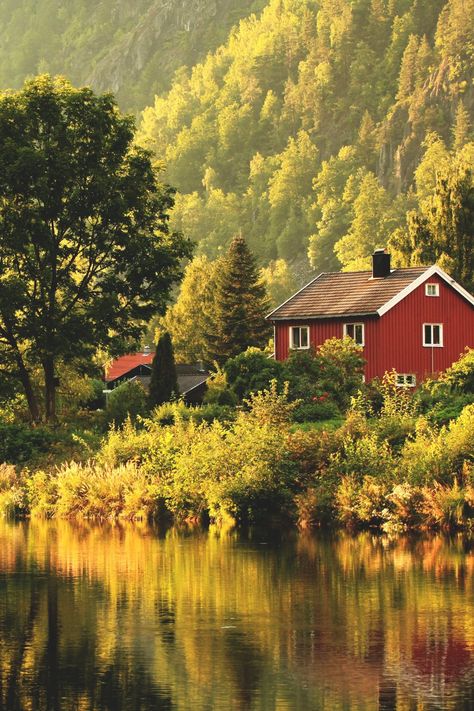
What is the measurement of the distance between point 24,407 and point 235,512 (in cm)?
2570

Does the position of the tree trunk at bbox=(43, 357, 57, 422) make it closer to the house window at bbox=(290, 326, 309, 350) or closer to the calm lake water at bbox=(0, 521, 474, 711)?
the house window at bbox=(290, 326, 309, 350)

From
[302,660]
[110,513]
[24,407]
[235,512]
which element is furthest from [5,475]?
[302,660]

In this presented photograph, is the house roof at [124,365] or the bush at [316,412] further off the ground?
the house roof at [124,365]

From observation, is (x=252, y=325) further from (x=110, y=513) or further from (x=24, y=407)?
(x=110, y=513)

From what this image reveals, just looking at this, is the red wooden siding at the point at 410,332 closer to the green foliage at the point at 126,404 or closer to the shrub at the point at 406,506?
the green foliage at the point at 126,404

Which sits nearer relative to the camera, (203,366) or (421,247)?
(421,247)

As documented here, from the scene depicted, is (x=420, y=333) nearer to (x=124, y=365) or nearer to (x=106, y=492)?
(x=106, y=492)

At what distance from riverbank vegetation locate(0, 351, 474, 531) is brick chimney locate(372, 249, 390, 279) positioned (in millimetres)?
32138

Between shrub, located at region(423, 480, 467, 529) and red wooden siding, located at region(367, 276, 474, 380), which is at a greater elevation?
red wooden siding, located at region(367, 276, 474, 380)

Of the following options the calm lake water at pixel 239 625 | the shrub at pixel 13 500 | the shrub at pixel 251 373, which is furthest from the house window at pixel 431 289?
the calm lake water at pixel 239 625

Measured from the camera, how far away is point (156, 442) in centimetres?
4222

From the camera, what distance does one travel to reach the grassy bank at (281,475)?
34.9 meters

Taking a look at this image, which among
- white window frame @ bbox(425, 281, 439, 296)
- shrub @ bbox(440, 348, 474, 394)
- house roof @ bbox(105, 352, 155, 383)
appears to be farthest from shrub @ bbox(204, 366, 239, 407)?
house roof @ bbox(105, 352, 155, 383)

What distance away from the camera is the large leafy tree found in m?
55.4
